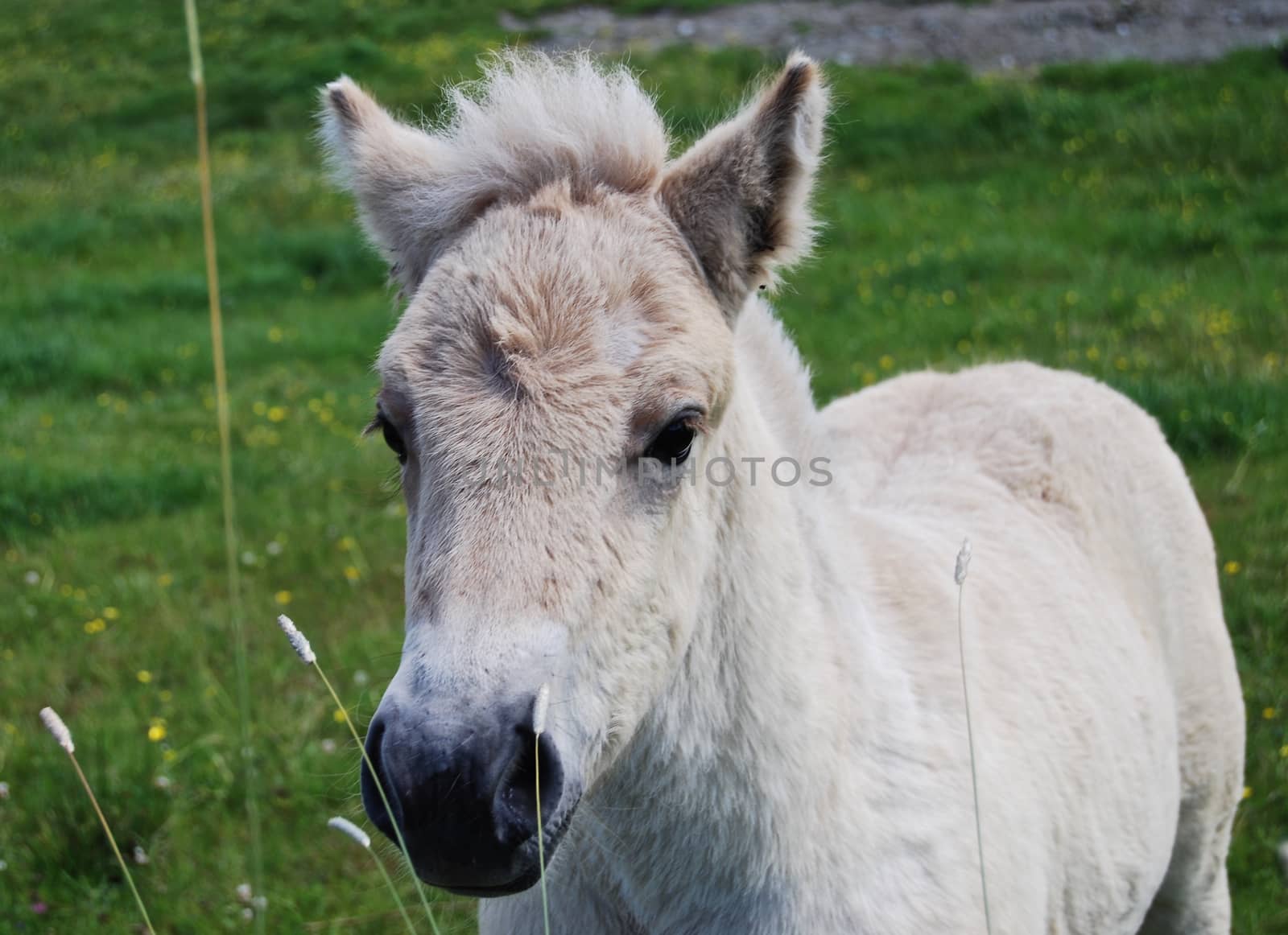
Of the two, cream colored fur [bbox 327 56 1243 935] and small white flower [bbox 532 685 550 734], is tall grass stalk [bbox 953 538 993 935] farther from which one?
small white flower [bbox 532 685 550 734]

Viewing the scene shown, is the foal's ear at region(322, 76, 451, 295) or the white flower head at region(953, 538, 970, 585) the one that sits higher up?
the foal's ear at region(322, 76, 451, 295)

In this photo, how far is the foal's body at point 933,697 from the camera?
2285 millimetres

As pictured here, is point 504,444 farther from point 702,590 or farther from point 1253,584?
point 1253,584

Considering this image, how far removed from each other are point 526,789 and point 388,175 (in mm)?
1407

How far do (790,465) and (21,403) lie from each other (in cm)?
795

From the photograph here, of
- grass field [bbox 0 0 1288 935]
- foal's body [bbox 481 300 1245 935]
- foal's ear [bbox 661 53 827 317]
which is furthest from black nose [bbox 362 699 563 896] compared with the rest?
foal's ear [bbox 661 53 827 317]

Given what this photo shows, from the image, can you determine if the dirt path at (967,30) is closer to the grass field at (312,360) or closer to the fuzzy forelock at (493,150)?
the grass field at (312,360)

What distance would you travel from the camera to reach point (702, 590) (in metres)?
2.33

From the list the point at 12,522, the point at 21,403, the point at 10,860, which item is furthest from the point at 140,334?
the point at 10,860

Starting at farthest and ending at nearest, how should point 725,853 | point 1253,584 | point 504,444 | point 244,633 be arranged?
point 244,633
point 1253,584
point 725,853
point 504,444

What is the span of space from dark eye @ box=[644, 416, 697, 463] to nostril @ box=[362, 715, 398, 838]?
0.66 m

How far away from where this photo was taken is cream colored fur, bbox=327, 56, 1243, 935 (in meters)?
2.03

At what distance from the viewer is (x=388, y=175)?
103 inches

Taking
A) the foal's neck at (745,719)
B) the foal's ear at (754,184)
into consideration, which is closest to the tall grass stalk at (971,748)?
the foal's neck at (745,719)
